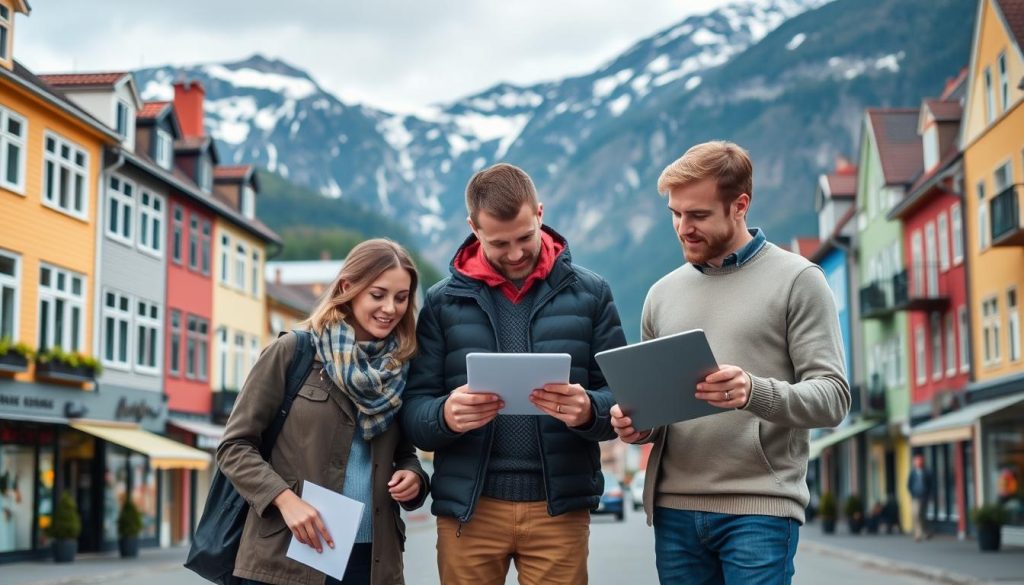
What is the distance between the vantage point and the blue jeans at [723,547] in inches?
184

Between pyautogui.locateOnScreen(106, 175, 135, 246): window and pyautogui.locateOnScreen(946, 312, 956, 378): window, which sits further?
pyautogui.locateOnScreen(946, 312, 956, 378): window

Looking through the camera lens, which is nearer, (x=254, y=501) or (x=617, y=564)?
(x=254, y=501)

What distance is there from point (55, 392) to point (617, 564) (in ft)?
41.6

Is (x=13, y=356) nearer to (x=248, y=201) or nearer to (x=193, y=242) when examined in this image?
(x=193, y=242)

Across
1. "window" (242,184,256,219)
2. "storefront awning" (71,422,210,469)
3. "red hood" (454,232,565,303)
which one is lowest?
"storefront awning" (71,422,210,469)

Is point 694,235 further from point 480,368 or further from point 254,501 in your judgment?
point 254,501

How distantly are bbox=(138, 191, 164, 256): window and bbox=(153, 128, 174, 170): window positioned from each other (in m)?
1.24

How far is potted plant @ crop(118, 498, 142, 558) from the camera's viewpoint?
28.8 meters

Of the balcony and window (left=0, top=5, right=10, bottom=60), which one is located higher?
window (left=0, top=5, right=10, bottom=60)

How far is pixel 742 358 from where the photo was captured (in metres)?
4.76

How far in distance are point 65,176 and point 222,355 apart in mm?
13361

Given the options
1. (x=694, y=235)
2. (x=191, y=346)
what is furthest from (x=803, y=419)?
(x=191, y=346)

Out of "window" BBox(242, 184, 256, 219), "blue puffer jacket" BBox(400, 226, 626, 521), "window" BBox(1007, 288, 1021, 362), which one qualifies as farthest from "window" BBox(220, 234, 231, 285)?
"blue puffer jacket" BBox(400, 226, 626, 521)

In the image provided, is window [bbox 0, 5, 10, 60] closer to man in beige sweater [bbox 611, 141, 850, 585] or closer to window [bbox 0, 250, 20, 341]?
window [bbox 0, 250, 20, 341]
